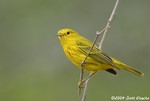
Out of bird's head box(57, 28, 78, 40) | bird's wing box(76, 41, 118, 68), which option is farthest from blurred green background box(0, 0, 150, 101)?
bird's wing box(76, 41, 118, 68)

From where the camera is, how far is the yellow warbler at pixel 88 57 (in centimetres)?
1215

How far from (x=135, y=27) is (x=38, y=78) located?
1.98 meters

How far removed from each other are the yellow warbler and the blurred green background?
7.99ft

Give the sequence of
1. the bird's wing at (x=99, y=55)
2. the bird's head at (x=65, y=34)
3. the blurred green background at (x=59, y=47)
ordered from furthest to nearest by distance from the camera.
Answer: the blurred green background at (x=59, y=47) < the bird's head at (x=65, y=34) < the bird's wing at (x=99, y=55)

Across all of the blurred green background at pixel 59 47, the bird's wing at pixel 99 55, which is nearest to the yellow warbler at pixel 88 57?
the bird's wing at pixel 99 55

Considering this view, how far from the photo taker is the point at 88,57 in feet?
40.1

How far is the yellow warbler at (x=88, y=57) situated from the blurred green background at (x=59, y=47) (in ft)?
7.99

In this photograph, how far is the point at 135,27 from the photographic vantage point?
16.9 metres

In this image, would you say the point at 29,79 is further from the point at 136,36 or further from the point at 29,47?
the point at 136,36

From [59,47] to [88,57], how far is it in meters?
4.91

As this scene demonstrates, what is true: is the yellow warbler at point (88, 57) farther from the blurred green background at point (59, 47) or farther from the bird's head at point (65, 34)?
the blurred green background at point (59, 47)

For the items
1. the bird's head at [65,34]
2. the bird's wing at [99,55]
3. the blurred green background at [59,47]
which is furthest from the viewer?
the blurred green background at [59,47]

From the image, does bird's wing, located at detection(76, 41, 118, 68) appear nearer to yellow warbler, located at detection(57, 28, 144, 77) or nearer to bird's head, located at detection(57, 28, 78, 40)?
yellow warbler, located at detection(57, 28, 144, 77)

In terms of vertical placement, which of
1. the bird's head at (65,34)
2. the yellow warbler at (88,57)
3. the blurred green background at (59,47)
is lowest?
the yellow warbler at (88,57)
